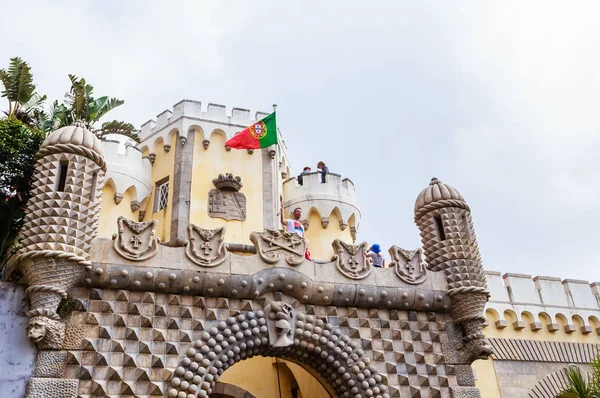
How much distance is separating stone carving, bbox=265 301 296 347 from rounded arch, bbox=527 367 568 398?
338 inches

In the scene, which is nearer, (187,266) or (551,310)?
(187,266)

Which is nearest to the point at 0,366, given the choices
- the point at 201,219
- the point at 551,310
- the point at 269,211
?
the point at 201,219

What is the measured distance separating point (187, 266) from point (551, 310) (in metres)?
11.7

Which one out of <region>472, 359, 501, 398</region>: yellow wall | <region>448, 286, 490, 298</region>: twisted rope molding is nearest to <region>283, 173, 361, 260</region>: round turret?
<region>472, 359, 501, 398</region>: yellow wall

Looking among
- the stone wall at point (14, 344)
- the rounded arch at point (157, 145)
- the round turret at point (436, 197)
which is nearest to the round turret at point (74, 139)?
the stone wall at point (14, 344)

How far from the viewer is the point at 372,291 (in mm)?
10828

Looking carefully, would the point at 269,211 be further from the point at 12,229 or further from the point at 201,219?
the point at 12,229

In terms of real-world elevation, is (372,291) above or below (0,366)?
above

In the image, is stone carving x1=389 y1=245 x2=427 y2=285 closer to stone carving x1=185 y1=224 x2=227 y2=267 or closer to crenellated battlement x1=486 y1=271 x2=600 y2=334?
stone carving x1=185 y1=224 x2=227 y2=267

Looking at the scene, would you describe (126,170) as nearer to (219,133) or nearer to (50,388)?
(219,133)

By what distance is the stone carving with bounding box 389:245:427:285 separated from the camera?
1126cm

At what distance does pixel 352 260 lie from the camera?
11.1m

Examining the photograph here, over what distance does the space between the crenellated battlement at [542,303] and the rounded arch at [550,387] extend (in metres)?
1.37

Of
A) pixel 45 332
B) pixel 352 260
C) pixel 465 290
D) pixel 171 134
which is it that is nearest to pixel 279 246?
pixel 352 260
